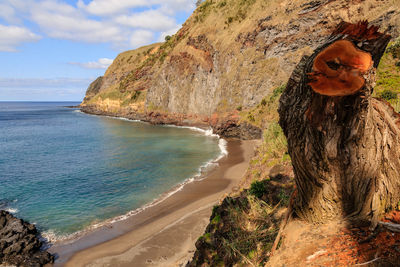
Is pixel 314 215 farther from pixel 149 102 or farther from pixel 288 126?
pixel 149 102

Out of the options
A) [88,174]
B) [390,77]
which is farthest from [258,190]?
[88,174]

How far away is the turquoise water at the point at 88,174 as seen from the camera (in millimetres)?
15562

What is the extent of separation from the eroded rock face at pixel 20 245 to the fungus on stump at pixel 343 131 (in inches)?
528

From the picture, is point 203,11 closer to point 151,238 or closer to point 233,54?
point 233,54

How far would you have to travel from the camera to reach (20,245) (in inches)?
461

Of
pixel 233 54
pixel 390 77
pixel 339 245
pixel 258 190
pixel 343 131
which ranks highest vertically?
pixel 233 54

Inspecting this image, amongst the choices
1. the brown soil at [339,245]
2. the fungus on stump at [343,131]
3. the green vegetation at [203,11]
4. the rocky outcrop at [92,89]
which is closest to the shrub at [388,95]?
the fungus on stump at [343,131]

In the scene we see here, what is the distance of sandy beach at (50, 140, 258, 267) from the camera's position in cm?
1098

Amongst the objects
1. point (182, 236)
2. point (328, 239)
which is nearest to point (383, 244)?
point (328, 239)

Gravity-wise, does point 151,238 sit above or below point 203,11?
below

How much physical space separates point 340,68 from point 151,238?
1284 cm

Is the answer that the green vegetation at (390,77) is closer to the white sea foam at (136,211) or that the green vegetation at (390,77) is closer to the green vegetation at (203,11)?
the white sea foam at (136,211)

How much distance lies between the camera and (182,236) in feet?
40.3

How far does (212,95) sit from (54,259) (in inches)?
1615
